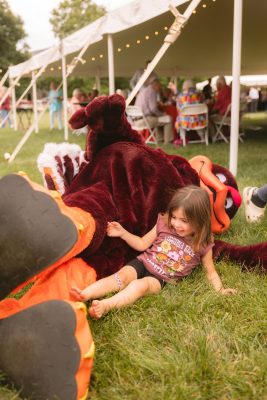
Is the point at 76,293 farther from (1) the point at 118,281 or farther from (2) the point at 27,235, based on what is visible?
(2) the point at 27,235

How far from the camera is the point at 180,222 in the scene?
234 centimetres

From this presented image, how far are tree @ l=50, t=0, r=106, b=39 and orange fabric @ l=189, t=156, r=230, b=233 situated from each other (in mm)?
44387

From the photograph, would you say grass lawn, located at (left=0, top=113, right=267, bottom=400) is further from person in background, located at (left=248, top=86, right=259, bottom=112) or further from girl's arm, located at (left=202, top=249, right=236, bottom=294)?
person in background, located at (left=248, top=86, right=259, bottom=112)

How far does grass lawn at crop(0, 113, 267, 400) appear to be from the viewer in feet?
5.20

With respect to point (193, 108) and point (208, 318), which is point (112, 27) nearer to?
point (193, 108)

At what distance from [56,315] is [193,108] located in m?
7.50

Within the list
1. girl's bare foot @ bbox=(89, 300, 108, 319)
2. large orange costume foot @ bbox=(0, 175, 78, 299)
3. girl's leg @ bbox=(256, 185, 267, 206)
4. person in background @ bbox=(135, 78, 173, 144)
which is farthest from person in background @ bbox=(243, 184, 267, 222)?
person in background @ bbox=(135, 78, 173, 144)

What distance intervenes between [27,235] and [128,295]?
79cm

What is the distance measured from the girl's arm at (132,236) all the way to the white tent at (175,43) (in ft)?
9.66

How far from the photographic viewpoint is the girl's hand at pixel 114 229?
7.49 feet

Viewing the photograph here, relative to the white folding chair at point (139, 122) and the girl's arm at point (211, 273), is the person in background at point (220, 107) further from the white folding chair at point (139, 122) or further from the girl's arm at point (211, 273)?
the girl's arm at point (211, 273)

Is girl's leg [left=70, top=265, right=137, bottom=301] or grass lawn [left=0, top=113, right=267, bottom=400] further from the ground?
girl's leg [left=70, top=265, right=137, bottom=301]

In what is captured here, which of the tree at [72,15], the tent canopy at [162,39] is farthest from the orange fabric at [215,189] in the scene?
the tree at [72,15]

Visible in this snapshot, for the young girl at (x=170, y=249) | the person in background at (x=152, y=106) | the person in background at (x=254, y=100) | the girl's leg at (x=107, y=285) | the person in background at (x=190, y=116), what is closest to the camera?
the girl's leg at (x=107, y=285)
